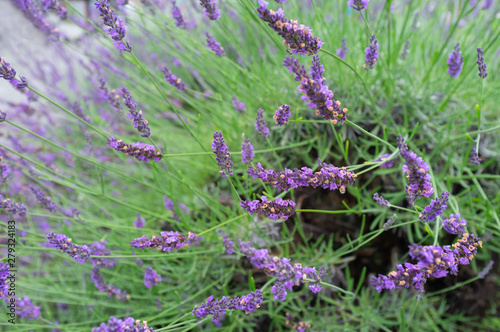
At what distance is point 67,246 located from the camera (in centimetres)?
110

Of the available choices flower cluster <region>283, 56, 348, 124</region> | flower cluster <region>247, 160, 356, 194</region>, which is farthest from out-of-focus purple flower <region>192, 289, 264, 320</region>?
flower cluster <region>283, 56, 348, 124</region>

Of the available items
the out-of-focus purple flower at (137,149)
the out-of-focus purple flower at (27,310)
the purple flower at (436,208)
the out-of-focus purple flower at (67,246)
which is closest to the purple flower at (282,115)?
the out-of-focus purple flower at (137,149)

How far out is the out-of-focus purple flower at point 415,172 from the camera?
84 centimetres

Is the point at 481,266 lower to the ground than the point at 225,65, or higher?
lower

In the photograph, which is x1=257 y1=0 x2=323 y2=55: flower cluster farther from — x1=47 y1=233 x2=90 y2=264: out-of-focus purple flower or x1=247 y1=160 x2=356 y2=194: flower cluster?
x1=47 y1=233 x2=90 y2=264: out-of-focus purple flower

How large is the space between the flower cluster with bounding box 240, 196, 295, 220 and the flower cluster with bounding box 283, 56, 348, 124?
10.6 inches

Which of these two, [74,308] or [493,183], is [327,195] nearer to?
[493,183]

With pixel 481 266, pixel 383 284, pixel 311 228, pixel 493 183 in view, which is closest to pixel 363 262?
pixel 311 228

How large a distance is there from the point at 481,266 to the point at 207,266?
62.4 inches

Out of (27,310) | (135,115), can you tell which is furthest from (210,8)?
(27,310)

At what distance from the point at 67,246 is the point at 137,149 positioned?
1.34ft

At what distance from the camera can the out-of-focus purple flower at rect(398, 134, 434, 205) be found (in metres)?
0.84

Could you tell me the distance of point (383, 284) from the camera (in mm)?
931

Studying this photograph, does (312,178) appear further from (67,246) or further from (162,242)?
(67,246)
